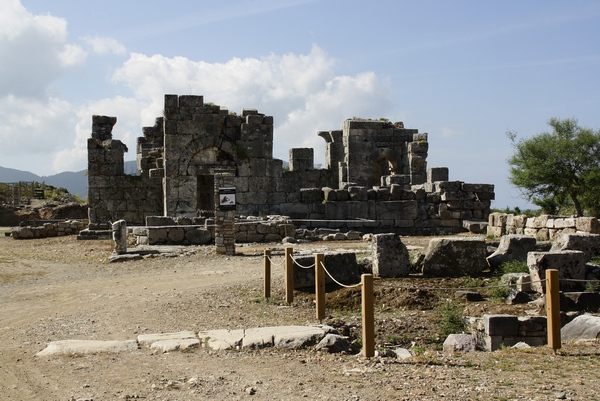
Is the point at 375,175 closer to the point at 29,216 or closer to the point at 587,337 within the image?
the point at 29,216

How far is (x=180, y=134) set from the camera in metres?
26.0

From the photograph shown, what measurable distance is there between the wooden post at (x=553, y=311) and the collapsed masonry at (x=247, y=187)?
16.2 metres

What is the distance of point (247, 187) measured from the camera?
2641 centimetres

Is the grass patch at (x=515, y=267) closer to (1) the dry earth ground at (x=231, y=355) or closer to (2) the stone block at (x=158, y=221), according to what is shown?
(1) the dry earth ground at (x=231, y=355)

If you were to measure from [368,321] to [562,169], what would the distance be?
26026 millimetres

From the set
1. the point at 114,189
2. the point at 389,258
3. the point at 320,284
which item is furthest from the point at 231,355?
the point at 114,189

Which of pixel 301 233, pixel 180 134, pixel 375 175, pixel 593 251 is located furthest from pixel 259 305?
pixel 375 175

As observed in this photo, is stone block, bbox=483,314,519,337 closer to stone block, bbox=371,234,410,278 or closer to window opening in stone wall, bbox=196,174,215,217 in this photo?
stone block, bbox=371,234,410,278

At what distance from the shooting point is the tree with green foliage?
99.6 ft

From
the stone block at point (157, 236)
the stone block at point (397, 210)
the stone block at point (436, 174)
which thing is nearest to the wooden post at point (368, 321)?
the stone block at point (157, 236)

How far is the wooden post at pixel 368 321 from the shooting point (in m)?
7.65

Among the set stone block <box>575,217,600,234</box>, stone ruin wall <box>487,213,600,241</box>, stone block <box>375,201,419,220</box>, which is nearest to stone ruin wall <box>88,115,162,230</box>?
stone block <box>375,201,419,220</box>

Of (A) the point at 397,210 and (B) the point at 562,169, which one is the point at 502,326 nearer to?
(A) the point at 397,210

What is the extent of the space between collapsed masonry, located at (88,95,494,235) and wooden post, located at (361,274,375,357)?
16.0 m
